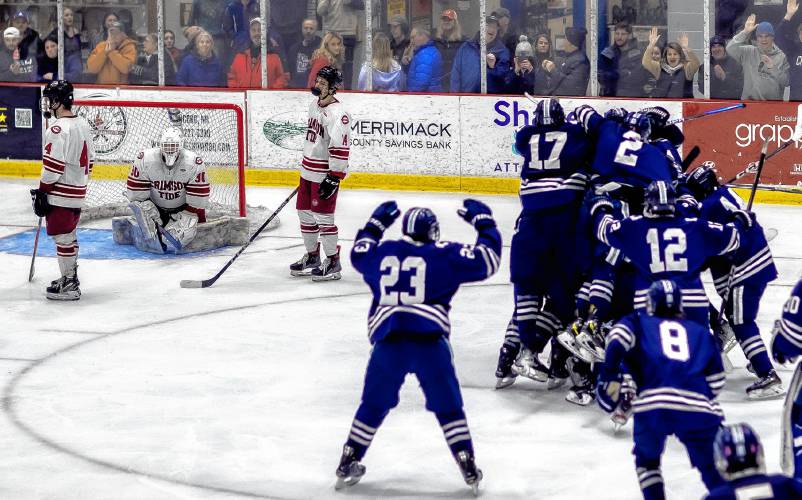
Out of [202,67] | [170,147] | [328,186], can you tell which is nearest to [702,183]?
[328,186]

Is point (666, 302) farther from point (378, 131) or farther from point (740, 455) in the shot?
point (378, 131)

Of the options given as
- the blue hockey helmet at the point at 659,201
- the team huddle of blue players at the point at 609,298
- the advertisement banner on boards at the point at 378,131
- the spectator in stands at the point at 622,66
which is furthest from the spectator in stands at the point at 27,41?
the blue hockey helmet at the point at 659,201

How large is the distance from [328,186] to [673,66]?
4.53m

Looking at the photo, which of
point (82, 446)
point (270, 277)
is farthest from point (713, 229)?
point (270, 277)

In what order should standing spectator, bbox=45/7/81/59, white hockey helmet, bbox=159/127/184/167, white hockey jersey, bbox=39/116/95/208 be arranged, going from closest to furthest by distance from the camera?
white hockey jersey, bbox=39/116/95/208
white hockey helmet, bbox=159/127/184/167
standing spectator, bbox=45/7/81/59

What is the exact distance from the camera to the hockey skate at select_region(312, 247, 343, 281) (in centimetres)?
1084

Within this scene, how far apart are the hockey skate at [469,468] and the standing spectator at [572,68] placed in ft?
27.2

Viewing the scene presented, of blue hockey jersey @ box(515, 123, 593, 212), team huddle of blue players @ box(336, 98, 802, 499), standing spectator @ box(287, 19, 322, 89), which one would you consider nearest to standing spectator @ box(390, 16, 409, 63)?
standing spectator @ box(287, 19, 322, 89)

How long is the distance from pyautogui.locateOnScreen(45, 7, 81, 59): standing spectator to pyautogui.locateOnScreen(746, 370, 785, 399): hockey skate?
10330 millimetres

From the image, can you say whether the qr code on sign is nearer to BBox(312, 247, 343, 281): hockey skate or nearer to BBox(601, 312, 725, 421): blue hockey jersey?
BBox(312, 247, 343, 281): hockey skate

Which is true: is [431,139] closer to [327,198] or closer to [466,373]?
[327,198]

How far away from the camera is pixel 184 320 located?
9680 mm

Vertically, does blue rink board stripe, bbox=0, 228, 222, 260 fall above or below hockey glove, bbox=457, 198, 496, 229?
below

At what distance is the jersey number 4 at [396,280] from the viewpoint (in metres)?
5.99
